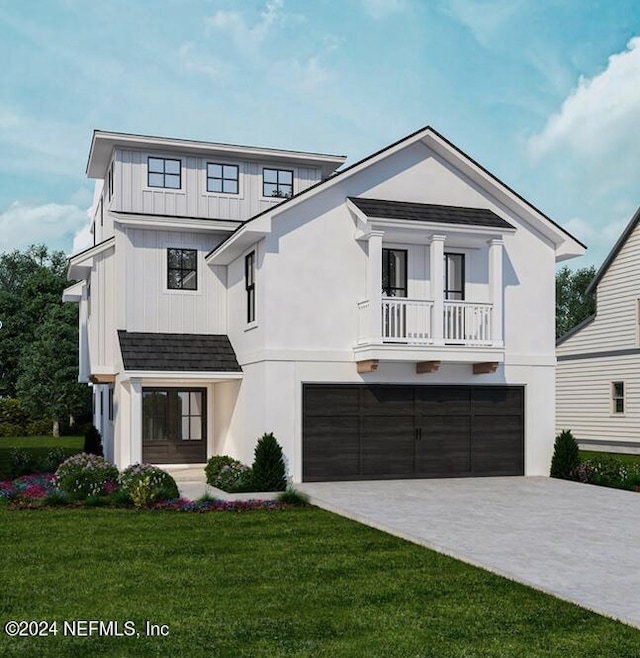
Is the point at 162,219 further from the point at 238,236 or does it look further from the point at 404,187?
the point at 404,187

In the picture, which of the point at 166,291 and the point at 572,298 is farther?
the point at 572,298

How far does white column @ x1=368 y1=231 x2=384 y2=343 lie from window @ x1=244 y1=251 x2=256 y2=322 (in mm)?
2861

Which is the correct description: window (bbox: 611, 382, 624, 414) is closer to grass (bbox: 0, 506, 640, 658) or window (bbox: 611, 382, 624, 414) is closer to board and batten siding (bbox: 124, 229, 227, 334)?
board and batten siding (bbox: 124, 229, 227, 334)

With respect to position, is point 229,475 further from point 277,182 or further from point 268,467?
point 277,182

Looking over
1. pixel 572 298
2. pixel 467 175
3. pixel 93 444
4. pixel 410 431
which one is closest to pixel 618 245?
pixel 467 175

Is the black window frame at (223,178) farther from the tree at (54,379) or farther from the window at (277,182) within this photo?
the tree at (54,379)

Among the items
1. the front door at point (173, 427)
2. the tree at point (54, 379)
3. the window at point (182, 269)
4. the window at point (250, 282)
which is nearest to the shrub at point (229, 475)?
the front door at point (173, 427)

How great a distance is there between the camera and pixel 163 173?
22562mm

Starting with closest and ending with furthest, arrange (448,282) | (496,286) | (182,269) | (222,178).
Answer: (496,286)
(448,282)
(182,269)
(222,178)

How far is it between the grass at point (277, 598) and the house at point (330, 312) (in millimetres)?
6639

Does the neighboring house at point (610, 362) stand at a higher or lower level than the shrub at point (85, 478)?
higher

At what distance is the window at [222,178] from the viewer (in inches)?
901

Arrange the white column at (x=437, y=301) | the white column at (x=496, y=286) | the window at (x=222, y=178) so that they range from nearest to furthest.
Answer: the white column at (x=437, y=301)
the white column at (x=496, y=286)
the window at (x=222, y=178)

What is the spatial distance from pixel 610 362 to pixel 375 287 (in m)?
17.4
